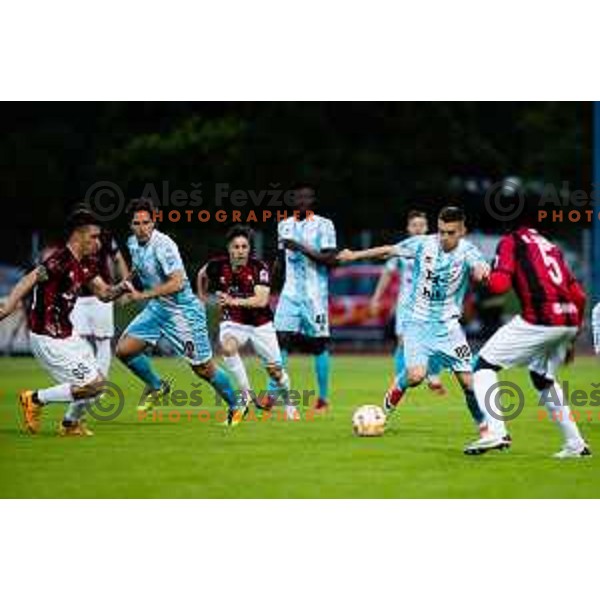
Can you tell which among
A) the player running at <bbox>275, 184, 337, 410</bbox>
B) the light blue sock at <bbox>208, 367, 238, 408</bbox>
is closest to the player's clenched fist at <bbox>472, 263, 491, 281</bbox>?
the light blue sock at <bbox>208, 367, 238, 408</bbox>

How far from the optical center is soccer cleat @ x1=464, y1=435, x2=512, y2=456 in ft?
38.7

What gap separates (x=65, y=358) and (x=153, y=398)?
243cm

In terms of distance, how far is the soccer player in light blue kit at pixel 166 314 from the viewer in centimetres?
1366

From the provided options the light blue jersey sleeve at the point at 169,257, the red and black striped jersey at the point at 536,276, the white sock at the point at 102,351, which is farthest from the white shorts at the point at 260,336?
the red and black striped jersey at the point at 536,276

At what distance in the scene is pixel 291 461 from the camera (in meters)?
11.8

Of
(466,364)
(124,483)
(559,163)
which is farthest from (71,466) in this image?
(559,163)

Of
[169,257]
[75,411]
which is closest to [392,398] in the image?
[169,257]

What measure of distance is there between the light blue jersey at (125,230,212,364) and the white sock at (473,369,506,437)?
2826 mm

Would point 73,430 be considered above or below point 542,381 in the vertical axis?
below

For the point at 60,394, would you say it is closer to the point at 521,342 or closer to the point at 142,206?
the point at 142,206

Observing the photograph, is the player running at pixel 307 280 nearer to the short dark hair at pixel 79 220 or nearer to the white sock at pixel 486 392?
the short dark hair at pixel 79 220

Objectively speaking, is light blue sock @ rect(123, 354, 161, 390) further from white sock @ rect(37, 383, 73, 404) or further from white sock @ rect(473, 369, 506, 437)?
white sock @ rect(473, 369, 506, 437)

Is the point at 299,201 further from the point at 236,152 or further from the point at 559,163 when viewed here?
the point at 559,163
